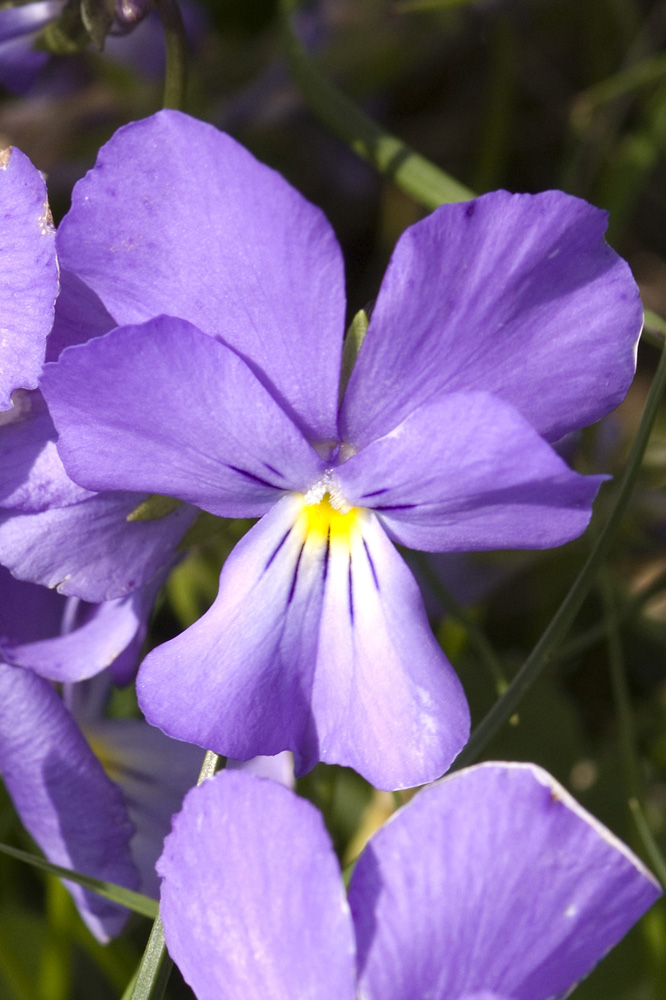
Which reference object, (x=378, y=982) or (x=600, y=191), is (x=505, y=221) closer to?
(x=378, y=982)

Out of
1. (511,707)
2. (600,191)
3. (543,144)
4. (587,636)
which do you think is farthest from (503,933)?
(543,144)

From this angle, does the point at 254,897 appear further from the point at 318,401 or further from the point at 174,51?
the point at 174,51

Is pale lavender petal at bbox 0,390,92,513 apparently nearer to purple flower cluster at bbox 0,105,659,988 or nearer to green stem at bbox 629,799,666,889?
purple flower cluster at bbox 0,105,659,988

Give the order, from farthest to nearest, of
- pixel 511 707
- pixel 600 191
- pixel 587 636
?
pixel 600 191
pixel 587 636
pixel 511 707

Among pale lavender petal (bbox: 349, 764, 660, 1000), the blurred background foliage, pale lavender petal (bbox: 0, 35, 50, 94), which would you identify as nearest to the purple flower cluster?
pale lavender petal (bbox: 349, 764, 660, 1000)

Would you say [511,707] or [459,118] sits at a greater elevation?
[459,118]

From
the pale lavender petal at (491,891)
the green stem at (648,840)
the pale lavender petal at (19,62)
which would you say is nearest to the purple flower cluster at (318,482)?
the pale lavender petal at (491,891)

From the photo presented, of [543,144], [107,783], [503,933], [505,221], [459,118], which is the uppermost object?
[459,118]

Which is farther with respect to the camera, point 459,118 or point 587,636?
point 459,118
